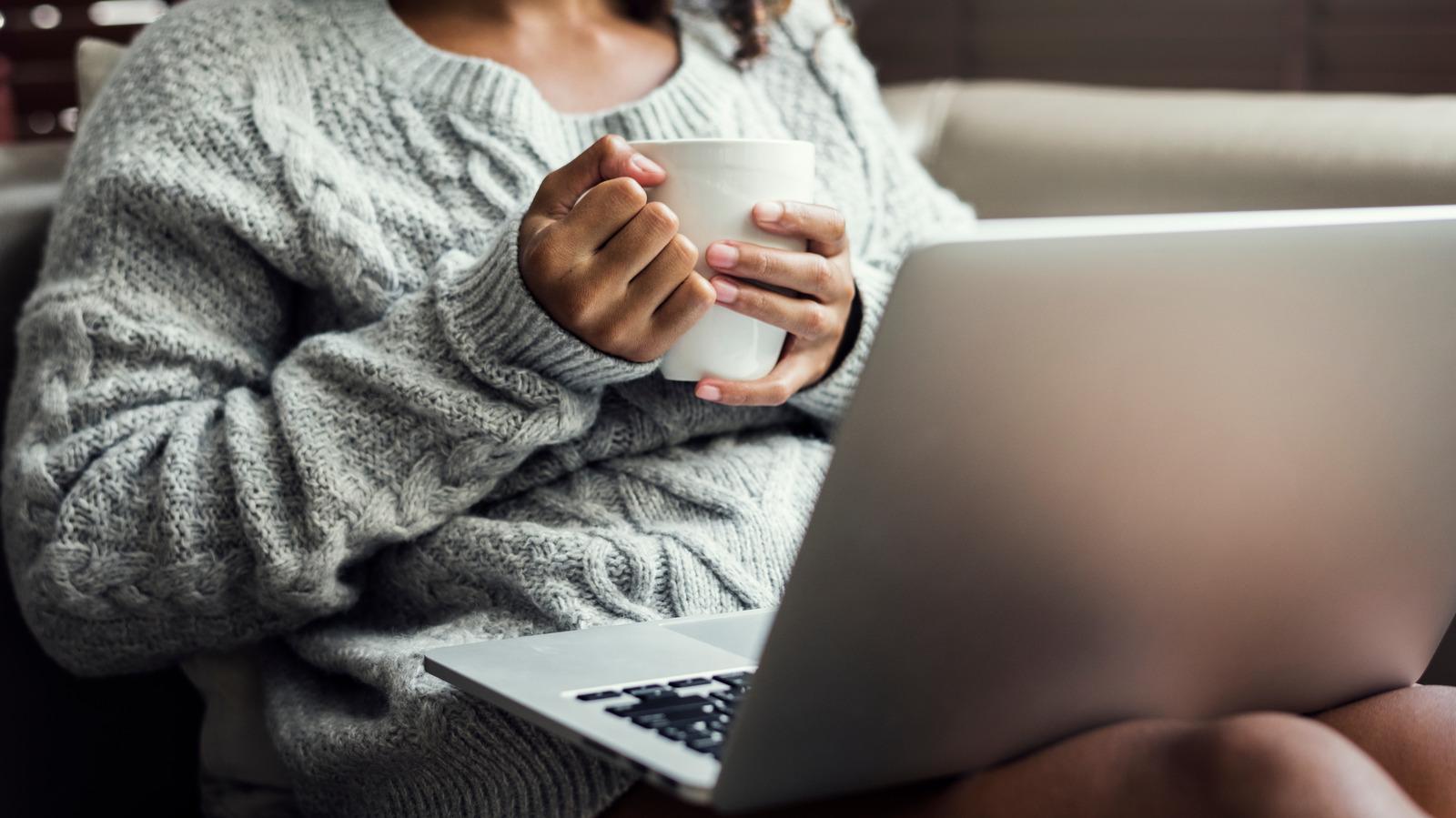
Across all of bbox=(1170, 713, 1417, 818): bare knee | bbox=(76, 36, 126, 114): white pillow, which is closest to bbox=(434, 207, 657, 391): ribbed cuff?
bbox=(1170, 713, 1417, 818): bare knee

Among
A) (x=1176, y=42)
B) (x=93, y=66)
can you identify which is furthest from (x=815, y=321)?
(x=1176, y=42)

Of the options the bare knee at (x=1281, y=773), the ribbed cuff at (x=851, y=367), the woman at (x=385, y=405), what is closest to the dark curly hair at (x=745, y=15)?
the woman at (x=385, y=405)

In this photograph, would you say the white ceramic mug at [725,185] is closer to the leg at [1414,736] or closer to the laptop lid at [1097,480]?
the laptop lid at [1097,480]

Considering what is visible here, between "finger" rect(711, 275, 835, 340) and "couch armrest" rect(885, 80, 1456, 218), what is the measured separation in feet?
1.74

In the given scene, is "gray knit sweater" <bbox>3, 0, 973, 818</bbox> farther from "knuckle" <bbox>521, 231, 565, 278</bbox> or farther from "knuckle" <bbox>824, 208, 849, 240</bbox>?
"knuckle" <bbox>824, 208, 849, 240</bbox>

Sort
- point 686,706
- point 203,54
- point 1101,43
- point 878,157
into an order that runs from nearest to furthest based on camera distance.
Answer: point 686,706, point 203,54, point 878,157, point 1101,43

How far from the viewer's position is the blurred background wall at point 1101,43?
80.6 inches

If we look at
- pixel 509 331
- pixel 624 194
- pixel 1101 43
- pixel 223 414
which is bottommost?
pixel 1101 43

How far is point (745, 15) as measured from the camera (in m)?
1.15

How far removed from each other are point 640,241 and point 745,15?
20.4 inches

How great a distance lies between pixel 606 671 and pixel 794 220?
250 millimetres

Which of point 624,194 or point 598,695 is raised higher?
point 624,194

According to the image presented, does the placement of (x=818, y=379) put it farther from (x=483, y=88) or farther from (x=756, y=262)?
(x=483, y=88)

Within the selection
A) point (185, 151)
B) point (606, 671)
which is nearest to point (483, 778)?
point (606, 671)
